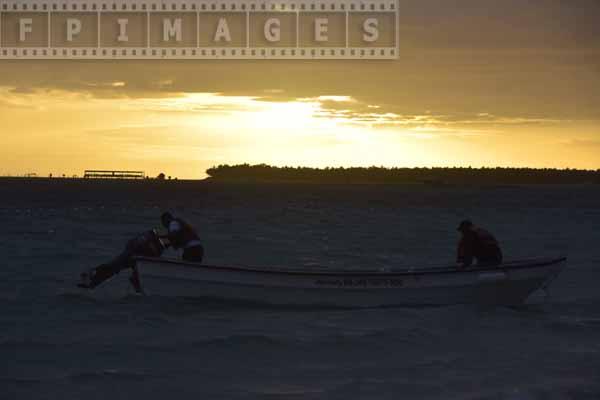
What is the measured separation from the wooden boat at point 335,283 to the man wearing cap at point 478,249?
205 mm

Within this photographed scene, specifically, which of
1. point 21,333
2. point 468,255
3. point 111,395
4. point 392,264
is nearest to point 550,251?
point 392,264

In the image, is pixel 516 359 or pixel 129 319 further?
pixel 129 319

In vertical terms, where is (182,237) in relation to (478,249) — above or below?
above

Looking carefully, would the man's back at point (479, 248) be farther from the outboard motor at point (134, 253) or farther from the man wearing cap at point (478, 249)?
the outboard motor at point (134, 253)

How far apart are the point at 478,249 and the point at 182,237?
7.01 metres

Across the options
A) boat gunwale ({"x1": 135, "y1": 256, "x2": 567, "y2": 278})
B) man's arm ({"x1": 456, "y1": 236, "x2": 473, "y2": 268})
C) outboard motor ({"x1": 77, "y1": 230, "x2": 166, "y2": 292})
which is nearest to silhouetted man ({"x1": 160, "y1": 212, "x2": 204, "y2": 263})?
outboard motor ({"x1": 77, "y1": 230, "x2": 166, "y2": 292})

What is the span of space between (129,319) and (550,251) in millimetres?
27647

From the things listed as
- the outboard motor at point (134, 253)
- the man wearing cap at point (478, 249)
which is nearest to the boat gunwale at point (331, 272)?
the man wearing cap at point (478, 249)

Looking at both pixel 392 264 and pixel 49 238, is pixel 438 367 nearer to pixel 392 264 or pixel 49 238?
pixel 392 264

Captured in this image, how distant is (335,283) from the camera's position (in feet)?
71.5

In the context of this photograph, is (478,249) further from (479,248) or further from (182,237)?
(182,237)

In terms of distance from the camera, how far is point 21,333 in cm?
1975

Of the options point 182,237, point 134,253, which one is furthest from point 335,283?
point 134,253

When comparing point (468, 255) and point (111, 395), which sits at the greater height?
point (468, 255)
